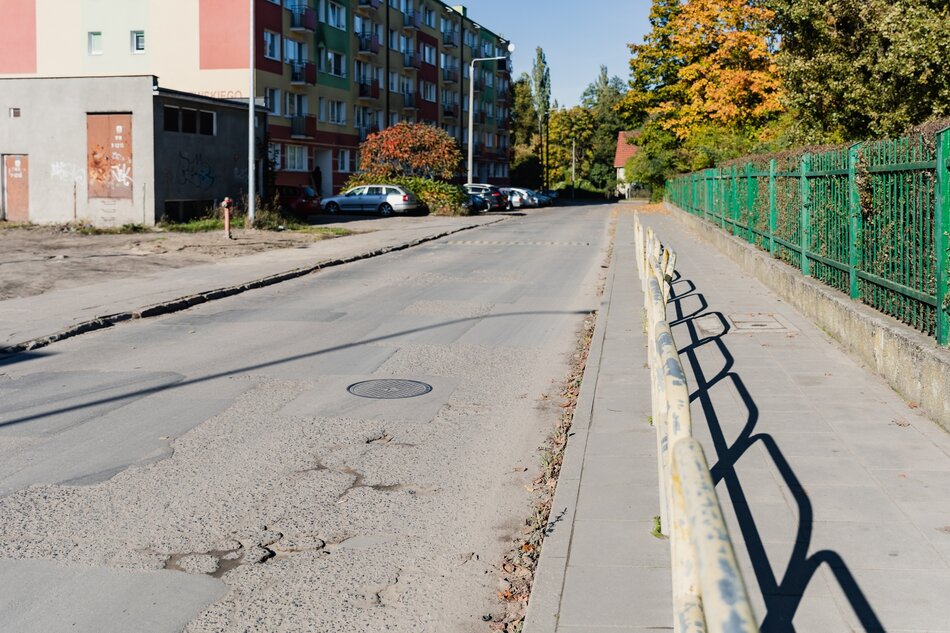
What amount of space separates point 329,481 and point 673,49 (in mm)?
51613

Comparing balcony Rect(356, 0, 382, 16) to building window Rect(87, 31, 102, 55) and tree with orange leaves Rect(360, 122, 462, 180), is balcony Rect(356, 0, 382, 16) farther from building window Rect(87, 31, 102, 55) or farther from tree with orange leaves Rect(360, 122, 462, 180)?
building window Rect(87, 31, 102, 55)

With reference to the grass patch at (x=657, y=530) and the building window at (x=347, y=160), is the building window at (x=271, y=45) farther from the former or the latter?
the grass patch at (x=657, y=530)

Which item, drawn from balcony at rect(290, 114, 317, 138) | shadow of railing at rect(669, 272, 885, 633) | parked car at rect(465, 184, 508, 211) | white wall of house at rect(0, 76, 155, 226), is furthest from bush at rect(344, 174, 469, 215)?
shadow of railing at rect(669, 272, 885, 633)

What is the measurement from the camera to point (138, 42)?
1911 inches

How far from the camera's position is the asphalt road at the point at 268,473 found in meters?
4.37

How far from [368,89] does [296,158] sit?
33.5ft

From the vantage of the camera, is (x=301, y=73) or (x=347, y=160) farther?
(x=347, y=160)

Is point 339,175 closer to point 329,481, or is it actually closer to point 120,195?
point 120,195

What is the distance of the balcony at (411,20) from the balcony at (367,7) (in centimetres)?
625

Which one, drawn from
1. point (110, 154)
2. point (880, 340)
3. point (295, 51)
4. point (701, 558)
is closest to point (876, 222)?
point (880, 340)

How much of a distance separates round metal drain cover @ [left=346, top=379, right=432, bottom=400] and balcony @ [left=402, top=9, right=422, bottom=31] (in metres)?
63.5

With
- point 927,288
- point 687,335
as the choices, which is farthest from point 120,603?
point 687,335

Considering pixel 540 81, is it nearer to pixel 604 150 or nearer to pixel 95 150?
pixel 604 150

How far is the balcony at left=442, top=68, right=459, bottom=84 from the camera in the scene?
7927 cm
